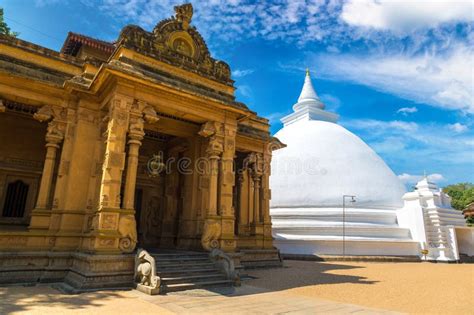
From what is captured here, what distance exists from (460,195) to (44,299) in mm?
58635

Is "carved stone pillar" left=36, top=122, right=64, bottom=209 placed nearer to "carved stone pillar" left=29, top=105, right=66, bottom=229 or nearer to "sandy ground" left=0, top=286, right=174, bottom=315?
"carved stone pillar" left=29, top=105, right=66, bottom=229

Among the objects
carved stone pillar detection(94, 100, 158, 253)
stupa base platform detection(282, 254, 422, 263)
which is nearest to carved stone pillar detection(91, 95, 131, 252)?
carved stone pillar detection(94, 100, 158, 253)

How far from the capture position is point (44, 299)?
24.6 ft

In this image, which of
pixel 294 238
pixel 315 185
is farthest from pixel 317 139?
pixel 294 238

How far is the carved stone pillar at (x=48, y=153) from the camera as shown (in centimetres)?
1061

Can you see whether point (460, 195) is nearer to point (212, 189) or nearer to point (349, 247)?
point (349, 247)

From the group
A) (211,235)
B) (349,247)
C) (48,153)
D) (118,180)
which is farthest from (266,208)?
(48,153)

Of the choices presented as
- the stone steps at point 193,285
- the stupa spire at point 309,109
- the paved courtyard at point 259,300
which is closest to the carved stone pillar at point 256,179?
the paved courtyard at point 259,300

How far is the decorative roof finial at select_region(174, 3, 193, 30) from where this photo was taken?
1307 centimetres

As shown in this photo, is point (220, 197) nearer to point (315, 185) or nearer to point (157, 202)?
point (157, 202)

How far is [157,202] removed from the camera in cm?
1555

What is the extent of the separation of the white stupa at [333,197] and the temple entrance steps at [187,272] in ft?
43.7

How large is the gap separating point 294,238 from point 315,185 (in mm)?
5108

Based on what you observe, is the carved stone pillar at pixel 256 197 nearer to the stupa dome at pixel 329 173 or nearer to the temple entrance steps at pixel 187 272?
the temple entrance steps at pixel 187 272
